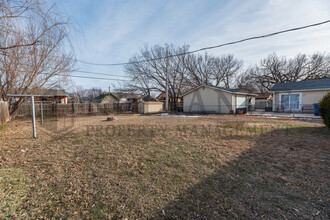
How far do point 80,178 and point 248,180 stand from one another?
9.32ft

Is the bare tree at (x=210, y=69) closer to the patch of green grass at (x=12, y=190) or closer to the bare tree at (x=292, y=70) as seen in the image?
the bare tree at (x=292, y=70)

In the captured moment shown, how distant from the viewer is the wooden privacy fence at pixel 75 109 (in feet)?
43.3

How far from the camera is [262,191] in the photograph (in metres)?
2.27

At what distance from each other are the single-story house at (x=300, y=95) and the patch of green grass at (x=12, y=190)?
18078 mm

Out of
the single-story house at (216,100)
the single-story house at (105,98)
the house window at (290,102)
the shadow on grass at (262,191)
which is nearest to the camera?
the shadow on grass at (262,191)

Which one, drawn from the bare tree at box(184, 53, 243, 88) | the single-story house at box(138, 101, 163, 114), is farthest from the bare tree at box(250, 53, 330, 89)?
the single-story house at box(138, 101, 163, 114)

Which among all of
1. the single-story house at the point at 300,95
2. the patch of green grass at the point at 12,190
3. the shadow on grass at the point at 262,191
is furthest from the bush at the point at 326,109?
the single-story house at the point at 300,95

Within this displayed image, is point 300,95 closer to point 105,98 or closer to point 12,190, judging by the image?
point 12,190

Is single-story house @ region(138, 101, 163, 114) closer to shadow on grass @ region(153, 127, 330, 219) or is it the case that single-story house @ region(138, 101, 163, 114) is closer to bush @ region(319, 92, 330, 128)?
bush @ region(319, 92, 330, 128)

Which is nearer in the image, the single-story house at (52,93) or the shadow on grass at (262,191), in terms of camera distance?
the shadow on grass at (262,191)

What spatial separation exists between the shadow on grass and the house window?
1336cm

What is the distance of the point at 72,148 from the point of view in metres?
4.37

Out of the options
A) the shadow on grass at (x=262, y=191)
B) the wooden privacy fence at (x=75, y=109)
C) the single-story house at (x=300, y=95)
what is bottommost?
the shadow on grass at (x=262, y=191)

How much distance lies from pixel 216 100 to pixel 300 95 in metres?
7.18
